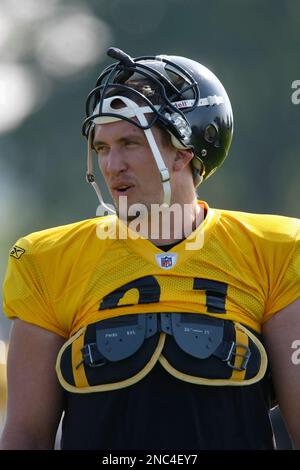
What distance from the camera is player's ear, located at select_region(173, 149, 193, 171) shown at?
142 inches

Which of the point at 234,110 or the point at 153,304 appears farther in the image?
the point at 234,110

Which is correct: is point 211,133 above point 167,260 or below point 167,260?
above

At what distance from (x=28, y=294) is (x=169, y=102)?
748mm

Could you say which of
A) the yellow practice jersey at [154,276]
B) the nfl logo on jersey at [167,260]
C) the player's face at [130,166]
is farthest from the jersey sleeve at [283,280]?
the player's face at [130,166]

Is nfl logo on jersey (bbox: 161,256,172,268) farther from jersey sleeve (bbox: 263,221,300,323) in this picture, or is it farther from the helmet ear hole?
the helmet ear hole

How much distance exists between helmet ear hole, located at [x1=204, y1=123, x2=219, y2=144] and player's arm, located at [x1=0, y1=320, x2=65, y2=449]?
83 centimetres

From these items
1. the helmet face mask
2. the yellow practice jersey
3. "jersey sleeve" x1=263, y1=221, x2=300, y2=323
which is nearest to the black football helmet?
the helmet face mask

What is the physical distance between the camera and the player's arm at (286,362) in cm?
335

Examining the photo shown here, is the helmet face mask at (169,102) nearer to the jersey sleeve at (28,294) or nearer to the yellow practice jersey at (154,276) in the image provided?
the yellow practice jersey at (154,276)

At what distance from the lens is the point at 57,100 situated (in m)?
16.5

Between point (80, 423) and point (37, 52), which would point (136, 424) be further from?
point (37, 52)

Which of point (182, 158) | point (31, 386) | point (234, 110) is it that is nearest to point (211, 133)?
point (182, 158)

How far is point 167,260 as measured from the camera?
3453 millimetres

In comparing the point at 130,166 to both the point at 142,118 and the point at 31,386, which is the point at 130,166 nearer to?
the point at 142,118
